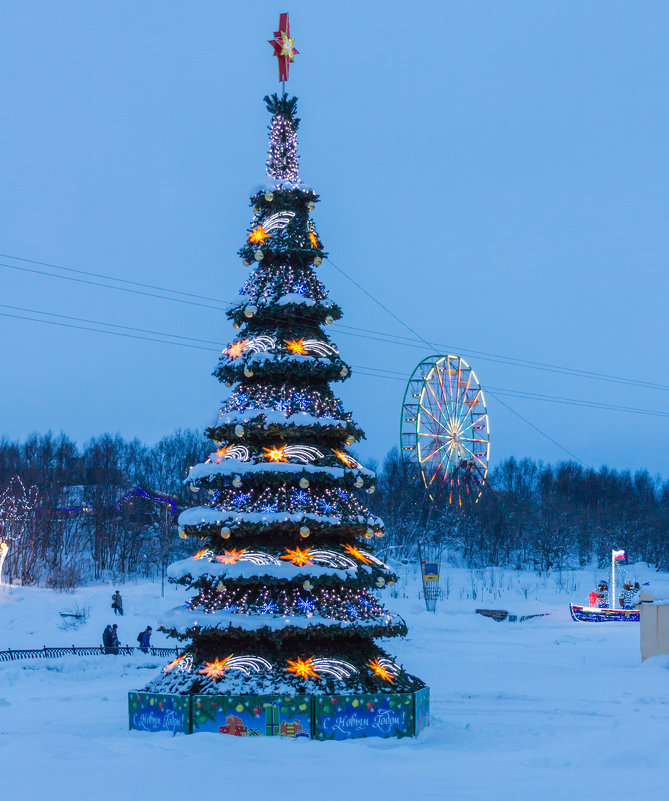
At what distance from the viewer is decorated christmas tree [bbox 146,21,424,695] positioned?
44.4 ft

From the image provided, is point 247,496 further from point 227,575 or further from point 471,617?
point 471,617

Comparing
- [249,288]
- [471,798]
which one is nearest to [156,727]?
[471,798]

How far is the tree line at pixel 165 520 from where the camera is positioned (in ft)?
194

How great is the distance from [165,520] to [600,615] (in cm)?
3090

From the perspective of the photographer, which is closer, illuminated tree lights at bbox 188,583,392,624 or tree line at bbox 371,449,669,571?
illuminated tree lights at bbox 188,583,392,624

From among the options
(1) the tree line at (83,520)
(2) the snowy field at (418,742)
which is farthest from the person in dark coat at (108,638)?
(1) the tree line at (83,520)

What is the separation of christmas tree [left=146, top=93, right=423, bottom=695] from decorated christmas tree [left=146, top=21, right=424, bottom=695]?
0.8 inches

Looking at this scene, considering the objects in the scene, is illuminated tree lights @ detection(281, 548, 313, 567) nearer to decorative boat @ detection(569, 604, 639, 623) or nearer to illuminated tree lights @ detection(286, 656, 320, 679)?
illuminated tree lights @ detection(286, 656, 320, 679)

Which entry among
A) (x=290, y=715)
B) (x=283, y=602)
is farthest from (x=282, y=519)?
(x=290, y=715)

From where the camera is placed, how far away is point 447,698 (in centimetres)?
1783

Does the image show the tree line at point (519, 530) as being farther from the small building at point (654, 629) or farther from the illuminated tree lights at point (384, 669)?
the illuminated tree lights at point (384, 669)

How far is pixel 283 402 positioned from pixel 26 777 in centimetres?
680

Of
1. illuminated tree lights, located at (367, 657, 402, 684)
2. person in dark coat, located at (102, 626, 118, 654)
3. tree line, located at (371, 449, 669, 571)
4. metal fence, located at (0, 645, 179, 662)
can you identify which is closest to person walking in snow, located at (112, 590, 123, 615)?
metal fence, located at (0, 645, 179, 662)

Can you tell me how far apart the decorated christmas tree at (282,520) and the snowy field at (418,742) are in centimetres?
120
